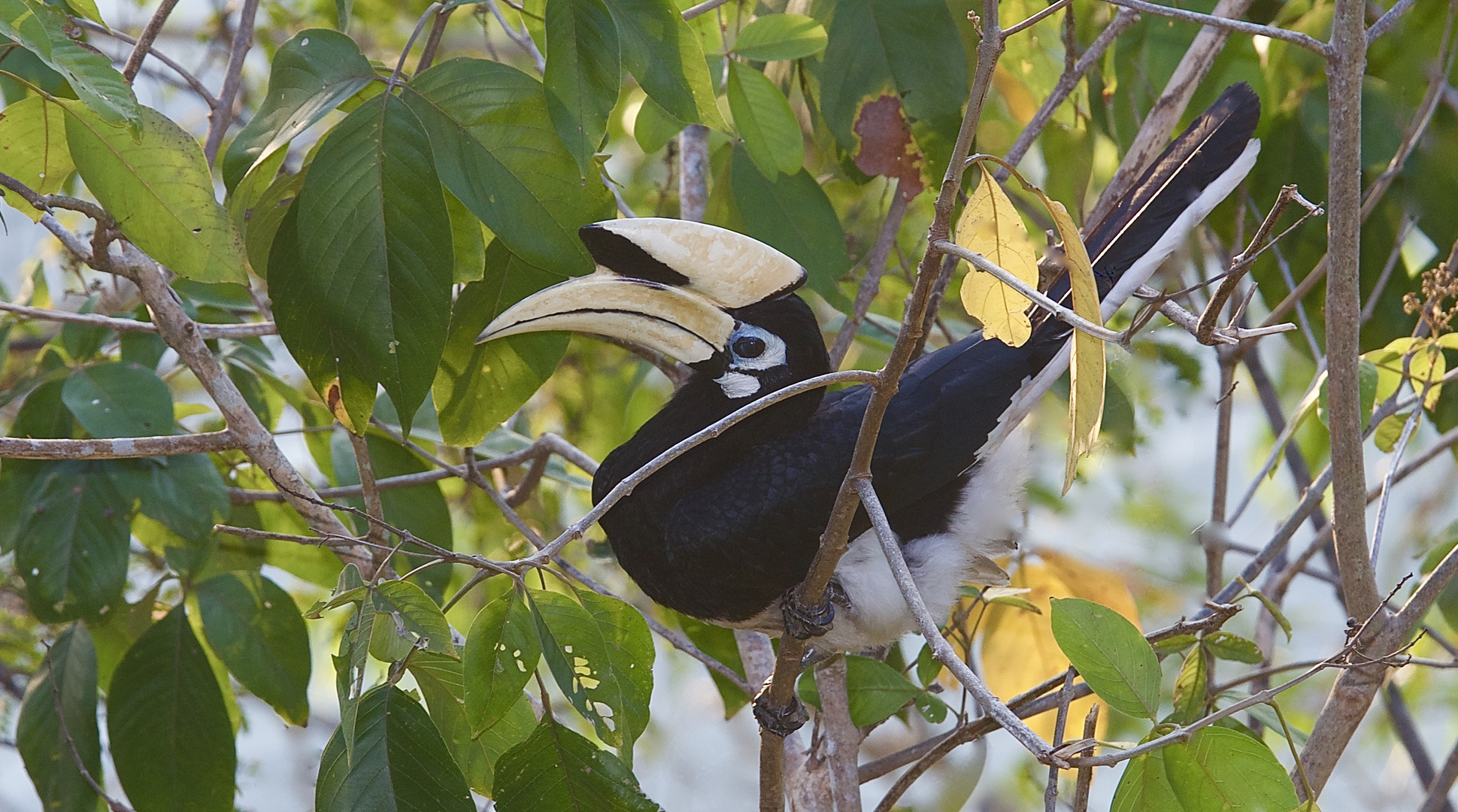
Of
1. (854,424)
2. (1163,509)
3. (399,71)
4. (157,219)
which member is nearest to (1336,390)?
(854,424)

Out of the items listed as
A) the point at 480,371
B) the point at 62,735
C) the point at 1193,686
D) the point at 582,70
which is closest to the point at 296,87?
the point at 582,70

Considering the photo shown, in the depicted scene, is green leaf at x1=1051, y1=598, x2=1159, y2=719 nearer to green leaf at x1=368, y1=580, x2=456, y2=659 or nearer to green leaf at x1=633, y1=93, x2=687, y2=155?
green leaf at x1=368, y1=580, x2=456, y2=659

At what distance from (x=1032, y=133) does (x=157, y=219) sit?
118 cm

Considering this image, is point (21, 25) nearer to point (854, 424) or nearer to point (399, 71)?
point (399, 71)

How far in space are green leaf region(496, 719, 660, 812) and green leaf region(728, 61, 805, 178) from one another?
802 mm

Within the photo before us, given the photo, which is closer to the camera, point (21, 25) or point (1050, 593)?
point (21, 25)

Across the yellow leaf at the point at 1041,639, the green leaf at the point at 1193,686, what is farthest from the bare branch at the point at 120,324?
the yellow leaf at the point at 1041,639

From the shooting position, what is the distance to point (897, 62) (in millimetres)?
1628

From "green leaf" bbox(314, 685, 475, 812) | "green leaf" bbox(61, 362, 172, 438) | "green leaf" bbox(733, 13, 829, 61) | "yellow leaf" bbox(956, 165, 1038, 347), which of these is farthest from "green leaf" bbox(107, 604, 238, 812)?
"yellow leaf" bbox(956, 165, 1038, 347)

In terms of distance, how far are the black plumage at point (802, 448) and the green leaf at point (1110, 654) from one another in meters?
0.58

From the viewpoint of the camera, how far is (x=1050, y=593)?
2.05 meters

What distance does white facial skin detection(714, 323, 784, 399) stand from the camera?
5.63 feet

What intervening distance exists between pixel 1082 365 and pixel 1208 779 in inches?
14.6

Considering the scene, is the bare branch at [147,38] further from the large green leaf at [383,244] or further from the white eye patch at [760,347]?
the white eye patch at [760,347]
